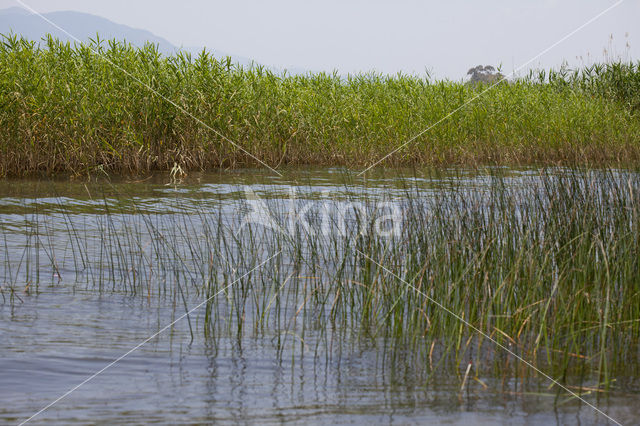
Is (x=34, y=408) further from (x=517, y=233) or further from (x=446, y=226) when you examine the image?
(x=517, y=233)

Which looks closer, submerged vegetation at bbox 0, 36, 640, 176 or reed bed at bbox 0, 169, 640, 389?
reed bed at bbox 0, 169, 640, 389

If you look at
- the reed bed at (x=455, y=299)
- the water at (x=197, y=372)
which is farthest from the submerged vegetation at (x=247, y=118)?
the water at (x=197, y=372)

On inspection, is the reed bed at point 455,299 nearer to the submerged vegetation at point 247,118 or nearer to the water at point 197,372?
the water at point 197,372

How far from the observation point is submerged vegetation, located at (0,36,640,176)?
10367 millimetres

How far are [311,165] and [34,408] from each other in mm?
9950

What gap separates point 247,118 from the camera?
1213 cm

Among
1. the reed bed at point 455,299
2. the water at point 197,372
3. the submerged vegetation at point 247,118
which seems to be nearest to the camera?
the water at point 197,372

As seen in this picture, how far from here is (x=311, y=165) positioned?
12688 mm

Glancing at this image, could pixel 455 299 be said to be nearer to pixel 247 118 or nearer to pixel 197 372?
pixel 197 372

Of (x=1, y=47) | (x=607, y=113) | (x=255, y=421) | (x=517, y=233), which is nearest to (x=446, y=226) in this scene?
(x=517, y=233)

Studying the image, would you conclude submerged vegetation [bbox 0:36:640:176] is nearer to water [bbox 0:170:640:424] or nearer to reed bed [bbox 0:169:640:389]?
reed bed [bbox 0:169:640:389]

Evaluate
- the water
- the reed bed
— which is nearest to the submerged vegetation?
the reed bed

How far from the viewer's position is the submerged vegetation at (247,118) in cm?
1037

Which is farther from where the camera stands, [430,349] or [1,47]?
[1,47]
